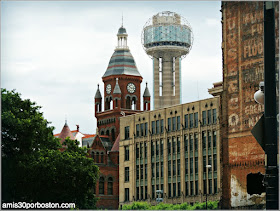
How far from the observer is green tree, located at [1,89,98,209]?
47.9m

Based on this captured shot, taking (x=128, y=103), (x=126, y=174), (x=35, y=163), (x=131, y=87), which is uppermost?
(x=131, y=87)

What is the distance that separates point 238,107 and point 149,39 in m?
99.8

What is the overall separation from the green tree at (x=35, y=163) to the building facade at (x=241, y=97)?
21.3 metres

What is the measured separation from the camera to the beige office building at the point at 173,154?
306ft

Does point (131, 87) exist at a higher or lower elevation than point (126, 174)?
higher

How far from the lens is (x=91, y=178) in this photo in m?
53.7

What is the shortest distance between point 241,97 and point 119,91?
63.4 metres

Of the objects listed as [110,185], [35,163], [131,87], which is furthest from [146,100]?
[35,163]

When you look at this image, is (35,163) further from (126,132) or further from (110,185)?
(110,185)

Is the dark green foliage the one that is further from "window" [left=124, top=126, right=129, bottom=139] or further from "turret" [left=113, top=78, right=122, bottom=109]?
"turret" [left=113, top=78, right=122, bottom=109]

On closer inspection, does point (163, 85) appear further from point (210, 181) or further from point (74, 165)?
point (74, 165)

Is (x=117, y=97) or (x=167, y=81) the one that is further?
(x=167, y=81)

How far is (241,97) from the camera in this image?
72000 millimetres

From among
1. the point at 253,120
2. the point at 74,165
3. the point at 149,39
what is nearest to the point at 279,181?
the point at 74,165
